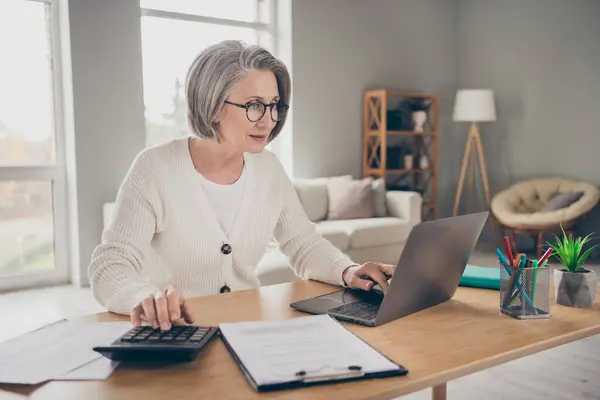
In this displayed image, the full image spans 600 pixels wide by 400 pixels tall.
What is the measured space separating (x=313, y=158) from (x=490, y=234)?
2219mm

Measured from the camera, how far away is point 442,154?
646 cm

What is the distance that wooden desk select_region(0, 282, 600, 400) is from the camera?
77 centimetres

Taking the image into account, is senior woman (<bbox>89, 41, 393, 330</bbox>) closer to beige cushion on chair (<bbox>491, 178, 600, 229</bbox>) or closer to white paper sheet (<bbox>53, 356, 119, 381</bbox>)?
white paper sheet (<bbox>53, 356, 119, 381</bbox>)

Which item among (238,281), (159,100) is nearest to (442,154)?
(159,100)

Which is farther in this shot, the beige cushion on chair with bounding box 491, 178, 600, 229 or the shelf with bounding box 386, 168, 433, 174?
the shelf with bounding box 386, 168, 433, 174

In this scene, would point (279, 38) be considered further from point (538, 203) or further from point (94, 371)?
point (94, 371)

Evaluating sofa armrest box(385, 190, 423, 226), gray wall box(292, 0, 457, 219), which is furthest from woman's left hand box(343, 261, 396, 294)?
gray wall box(292, 0, 457, 219)

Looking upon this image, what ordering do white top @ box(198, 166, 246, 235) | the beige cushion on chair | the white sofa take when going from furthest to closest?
1. the beige cushion on chair
2. the white sofa
3. white top @ box(198, 166, 246, 235)

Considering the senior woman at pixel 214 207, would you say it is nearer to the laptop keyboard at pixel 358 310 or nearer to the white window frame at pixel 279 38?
the laptop keyboard at pixel 358 310

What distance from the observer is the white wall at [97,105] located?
408cm

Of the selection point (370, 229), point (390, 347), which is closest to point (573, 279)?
point (390, 347)

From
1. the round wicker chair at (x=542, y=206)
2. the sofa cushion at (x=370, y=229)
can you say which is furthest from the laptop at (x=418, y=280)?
the round wicker chair at (x=542, y=206)

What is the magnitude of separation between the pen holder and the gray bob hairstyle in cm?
68

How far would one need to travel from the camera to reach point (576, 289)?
1.21 meters
